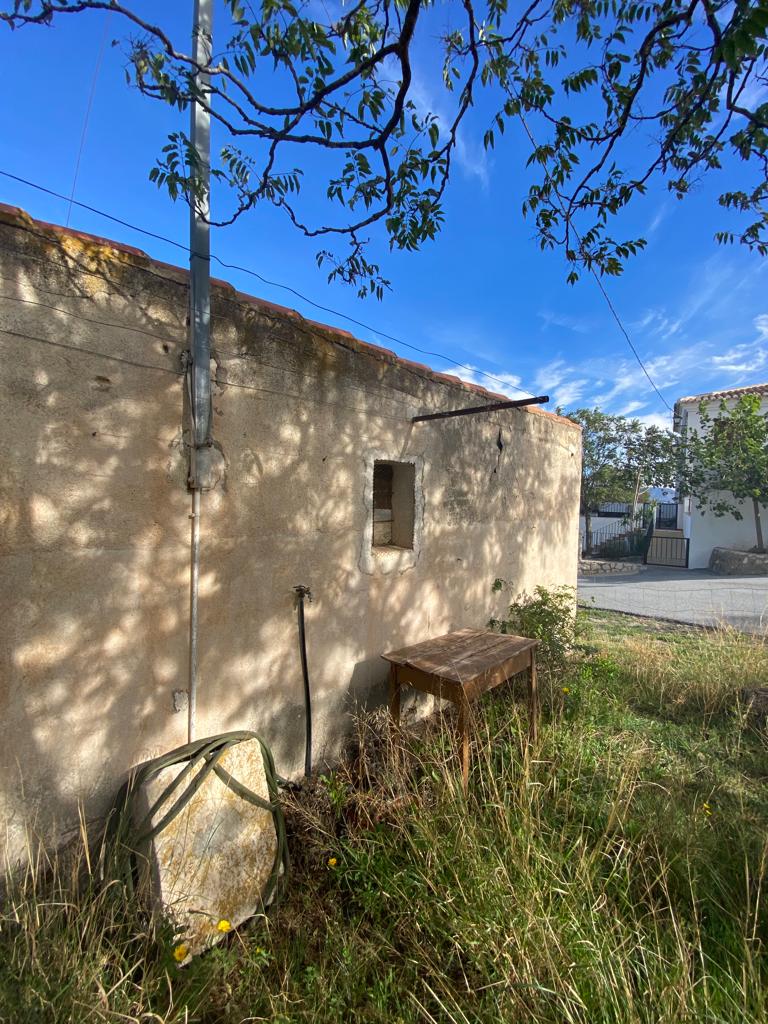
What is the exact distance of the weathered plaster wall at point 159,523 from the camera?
1881 mm

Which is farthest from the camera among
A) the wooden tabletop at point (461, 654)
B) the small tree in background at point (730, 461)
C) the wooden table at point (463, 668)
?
the small tree in background at point (730, 461)

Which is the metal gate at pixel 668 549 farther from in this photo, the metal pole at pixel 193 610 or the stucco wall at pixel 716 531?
the metal pole at pixel 193 610

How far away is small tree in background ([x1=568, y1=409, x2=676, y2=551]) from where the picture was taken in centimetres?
1853

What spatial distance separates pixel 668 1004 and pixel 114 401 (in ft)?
10.3

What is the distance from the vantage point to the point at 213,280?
248 centimetres

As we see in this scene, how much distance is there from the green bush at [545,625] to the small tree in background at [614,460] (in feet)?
50.1

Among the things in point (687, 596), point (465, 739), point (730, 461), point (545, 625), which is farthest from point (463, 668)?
point (730, 461)

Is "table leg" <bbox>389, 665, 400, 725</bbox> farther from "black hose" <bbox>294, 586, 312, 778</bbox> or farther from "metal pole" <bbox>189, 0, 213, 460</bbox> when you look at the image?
"metal pole" <bbox>189, 0, 213, 460</bbox>

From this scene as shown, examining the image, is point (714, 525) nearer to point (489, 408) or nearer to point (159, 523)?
point (489, 408)

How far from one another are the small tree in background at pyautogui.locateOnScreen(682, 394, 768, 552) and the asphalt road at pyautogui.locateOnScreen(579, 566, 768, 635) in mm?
3013

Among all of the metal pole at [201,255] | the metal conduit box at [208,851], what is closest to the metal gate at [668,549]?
the metal conduit box at [208,851]

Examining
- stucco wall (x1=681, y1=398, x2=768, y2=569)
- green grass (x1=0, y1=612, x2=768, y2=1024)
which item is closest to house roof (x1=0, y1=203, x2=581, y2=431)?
green grass (x1=0, y1=612, x2=768, y2=1024)

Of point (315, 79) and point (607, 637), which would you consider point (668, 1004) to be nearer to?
point (315, 79)

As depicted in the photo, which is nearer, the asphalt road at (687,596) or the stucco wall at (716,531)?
the asphalt road at (687,596)
